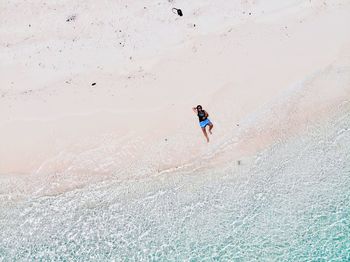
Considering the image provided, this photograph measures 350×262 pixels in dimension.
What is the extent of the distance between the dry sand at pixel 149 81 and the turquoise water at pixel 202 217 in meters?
0.59

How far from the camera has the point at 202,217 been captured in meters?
15.7

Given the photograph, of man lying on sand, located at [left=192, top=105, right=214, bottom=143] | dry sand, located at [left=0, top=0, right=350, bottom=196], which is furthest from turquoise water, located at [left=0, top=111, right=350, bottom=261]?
man lying on sand, located at [left=192, top=105, right=214, bottom=143]

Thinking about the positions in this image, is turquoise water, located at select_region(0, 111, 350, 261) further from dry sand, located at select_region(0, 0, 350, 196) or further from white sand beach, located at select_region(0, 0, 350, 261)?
dry sand, located at select_region(0, 0, 350, 196)

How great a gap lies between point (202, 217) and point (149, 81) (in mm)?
4003

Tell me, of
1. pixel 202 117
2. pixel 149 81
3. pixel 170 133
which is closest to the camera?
pixel 202 117

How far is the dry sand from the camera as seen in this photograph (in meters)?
15.9

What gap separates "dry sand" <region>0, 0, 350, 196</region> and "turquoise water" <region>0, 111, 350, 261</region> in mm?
590

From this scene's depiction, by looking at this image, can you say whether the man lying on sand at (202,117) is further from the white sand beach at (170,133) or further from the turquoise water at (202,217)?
the turquoise water at (202,217)

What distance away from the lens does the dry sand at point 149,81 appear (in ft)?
52.2

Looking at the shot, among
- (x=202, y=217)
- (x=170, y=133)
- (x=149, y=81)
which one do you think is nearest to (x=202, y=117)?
(x=170, y=133)

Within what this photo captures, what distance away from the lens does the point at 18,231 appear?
15500 mm

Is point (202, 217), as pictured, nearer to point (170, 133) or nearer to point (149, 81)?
point (170, 133)

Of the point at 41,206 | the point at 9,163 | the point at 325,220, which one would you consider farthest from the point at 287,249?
the point at 9,163

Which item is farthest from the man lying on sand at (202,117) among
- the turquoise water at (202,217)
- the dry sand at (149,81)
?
the turquoise water at (202,217)
